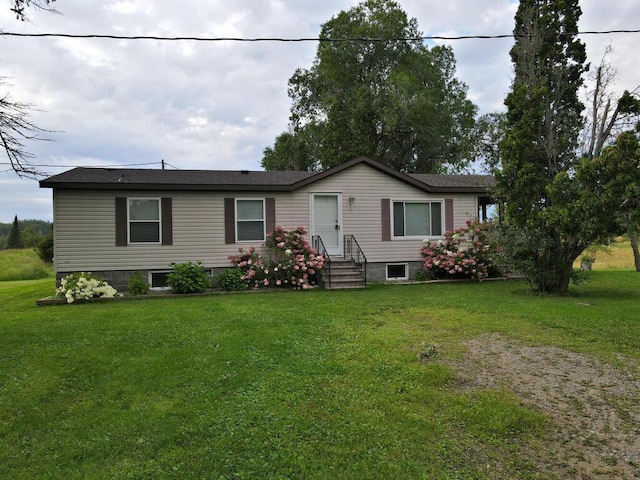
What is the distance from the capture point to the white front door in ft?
43.6

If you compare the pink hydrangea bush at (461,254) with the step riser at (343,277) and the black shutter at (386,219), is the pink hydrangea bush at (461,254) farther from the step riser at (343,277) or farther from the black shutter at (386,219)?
the step riser at (343,277)

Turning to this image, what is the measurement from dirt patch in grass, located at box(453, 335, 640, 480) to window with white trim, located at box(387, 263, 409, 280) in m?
8.19

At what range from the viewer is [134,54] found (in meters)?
12.2

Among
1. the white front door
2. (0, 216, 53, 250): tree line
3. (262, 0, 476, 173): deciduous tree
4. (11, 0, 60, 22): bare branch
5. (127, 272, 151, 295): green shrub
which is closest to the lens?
(11, 0, 60, 22): bare branch

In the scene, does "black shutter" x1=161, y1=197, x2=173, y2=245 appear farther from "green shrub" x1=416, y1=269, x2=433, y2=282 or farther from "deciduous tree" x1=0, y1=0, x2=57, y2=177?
"green shrub" x1=416, y1=269, x2=433, y2=282

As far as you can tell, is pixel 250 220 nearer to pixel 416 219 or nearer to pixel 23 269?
pixel 416 219

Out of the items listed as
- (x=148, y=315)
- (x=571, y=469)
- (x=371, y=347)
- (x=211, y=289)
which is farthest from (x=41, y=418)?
(x=211, y=289)

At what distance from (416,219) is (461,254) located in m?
1.76

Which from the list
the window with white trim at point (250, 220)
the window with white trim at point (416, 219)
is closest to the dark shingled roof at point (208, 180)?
the window with white trim at point (250, 220)

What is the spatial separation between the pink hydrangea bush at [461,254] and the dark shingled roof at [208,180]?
1.42 metres

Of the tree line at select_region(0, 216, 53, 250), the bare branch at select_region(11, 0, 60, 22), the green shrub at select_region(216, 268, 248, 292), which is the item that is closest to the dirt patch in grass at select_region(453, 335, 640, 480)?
the bare branch at select_region(11, 0, 60, 22)

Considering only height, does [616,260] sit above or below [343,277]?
below

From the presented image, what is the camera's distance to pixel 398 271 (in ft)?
45.8

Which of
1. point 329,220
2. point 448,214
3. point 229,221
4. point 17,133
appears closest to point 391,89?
point 448,214
